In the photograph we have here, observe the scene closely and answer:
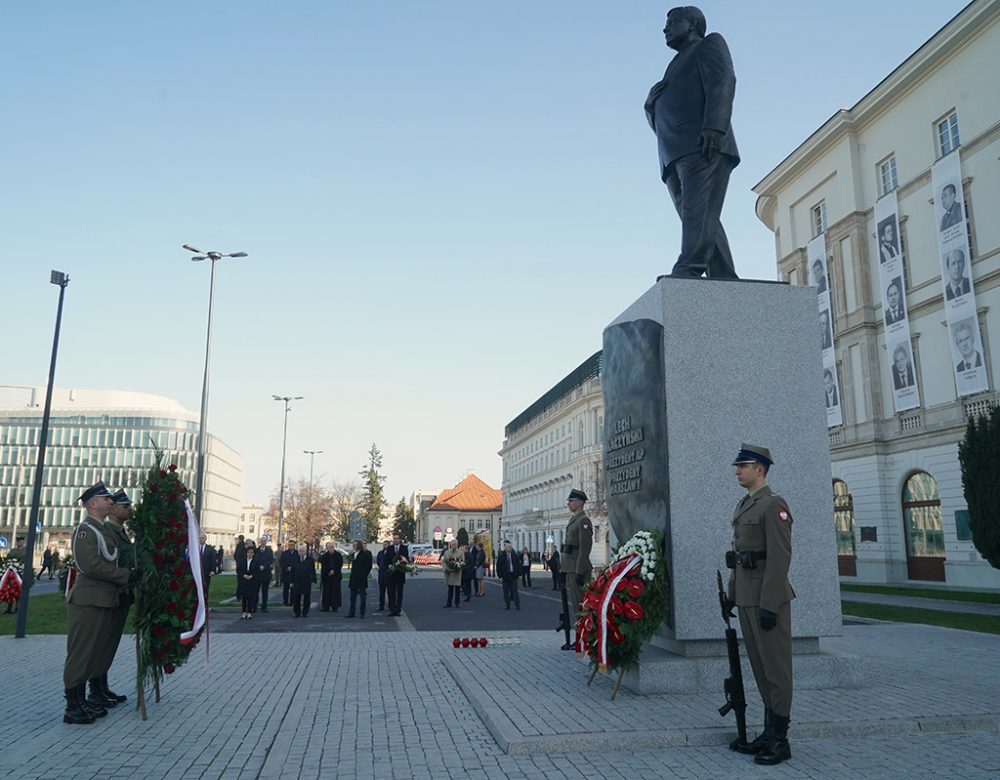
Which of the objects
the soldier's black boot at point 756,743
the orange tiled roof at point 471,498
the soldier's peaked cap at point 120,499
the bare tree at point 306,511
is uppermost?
the orange tiled roof at point 471,498

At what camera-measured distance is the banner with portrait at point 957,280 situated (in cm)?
2900

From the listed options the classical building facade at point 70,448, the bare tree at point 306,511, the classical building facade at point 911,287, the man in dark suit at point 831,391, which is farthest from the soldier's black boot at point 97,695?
the classical building facade at point 70,448

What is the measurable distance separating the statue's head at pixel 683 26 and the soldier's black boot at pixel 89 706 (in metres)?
9.18

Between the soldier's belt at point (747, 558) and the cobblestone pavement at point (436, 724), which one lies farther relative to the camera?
the soldier's belt at point (747, 558)

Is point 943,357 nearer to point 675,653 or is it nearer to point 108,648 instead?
point 675,653

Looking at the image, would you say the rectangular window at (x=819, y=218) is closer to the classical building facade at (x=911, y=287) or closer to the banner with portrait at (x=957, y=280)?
the classical building facade at (x=911, y=287)

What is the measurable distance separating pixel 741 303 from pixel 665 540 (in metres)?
2.58

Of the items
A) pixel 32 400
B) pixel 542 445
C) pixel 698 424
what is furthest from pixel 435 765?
pixel 32 400

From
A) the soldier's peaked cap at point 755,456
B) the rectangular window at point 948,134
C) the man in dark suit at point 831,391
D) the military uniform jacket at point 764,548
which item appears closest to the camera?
the military uniform jacket at point 764,548

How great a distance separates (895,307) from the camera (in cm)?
3356

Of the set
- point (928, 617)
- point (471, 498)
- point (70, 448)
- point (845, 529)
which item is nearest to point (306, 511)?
point (70, 448)

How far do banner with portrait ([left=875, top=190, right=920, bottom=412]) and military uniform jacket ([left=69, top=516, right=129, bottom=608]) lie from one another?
32282 millimetres

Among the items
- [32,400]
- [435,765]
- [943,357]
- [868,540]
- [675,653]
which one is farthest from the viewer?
[32,400]

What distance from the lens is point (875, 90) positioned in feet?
118
